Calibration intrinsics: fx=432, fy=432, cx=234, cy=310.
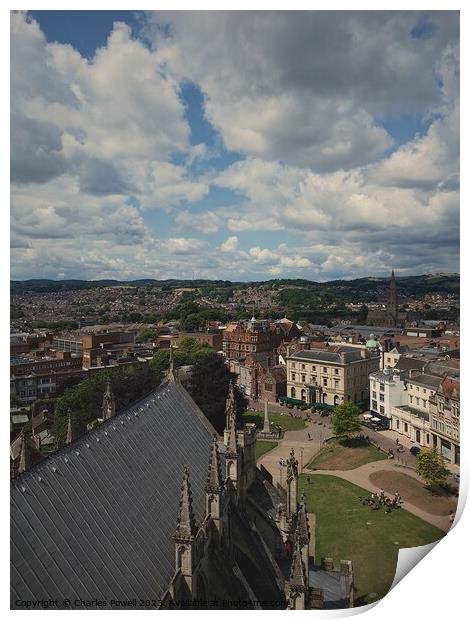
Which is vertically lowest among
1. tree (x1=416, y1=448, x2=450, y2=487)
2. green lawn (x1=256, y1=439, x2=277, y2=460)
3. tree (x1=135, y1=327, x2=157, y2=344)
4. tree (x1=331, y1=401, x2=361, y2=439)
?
green lawn (x1=256, y1=439, x2=277, y2=460)

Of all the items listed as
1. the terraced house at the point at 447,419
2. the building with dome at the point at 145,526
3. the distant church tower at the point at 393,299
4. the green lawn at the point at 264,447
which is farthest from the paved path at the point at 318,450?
the distant church tower at the point at 393,299

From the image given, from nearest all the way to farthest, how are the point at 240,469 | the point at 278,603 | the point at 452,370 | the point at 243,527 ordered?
1. the point at 278,603
2. the point at 243,527
3. the point at 240,469
4. the point at 452,370

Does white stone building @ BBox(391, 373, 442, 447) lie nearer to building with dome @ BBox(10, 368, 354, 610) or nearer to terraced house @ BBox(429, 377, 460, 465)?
terraced house @ BBox(429, 377, 460, 465)

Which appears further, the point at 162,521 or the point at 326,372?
the point at 326,372

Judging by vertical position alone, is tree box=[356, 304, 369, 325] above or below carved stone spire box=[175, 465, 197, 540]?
above

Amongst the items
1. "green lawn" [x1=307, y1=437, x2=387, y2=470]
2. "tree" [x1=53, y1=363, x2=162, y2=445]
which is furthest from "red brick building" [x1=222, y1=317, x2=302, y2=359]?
"green lawn" [x1=307, y1=437, x2=387, y2=470]

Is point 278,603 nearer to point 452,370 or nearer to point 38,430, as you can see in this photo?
point 452,370

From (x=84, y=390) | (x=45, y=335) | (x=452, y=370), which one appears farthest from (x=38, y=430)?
(x=452, y=370)

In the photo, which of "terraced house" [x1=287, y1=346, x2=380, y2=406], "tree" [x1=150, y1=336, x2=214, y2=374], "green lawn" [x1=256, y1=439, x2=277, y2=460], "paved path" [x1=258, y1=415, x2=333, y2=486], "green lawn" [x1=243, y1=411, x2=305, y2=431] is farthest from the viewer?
"tree" [x1=150, y1=336, x2=214, y2=374]
